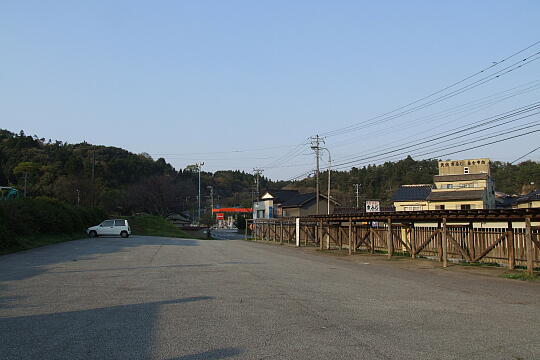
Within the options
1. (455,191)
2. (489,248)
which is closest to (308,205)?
(455,191)

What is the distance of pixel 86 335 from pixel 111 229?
39.1 m

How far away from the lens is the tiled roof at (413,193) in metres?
56.9

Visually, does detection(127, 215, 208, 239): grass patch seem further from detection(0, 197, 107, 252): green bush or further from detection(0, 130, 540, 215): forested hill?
detection(0, 197, 107, 252): green bush

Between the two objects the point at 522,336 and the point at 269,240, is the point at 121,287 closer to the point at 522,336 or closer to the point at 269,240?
the point at 522,336

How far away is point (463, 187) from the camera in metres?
55.6

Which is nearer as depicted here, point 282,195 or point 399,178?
point 282,195

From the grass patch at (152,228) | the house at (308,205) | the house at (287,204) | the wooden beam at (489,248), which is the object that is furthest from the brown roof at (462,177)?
the wooden beam at (489,248)

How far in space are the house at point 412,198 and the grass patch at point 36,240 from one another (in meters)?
35.9

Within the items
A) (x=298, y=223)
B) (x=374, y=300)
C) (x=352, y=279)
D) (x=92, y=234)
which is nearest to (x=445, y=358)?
(x=374, y=300)

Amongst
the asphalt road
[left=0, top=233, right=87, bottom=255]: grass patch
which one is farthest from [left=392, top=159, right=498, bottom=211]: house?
the asphalt road

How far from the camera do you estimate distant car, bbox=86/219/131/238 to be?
1726 inches

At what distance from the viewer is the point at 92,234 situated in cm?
4378

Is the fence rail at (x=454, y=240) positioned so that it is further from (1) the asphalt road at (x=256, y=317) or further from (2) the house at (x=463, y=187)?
(2) the house at (x=463, y=187)

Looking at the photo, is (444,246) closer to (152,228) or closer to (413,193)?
(413,193)
